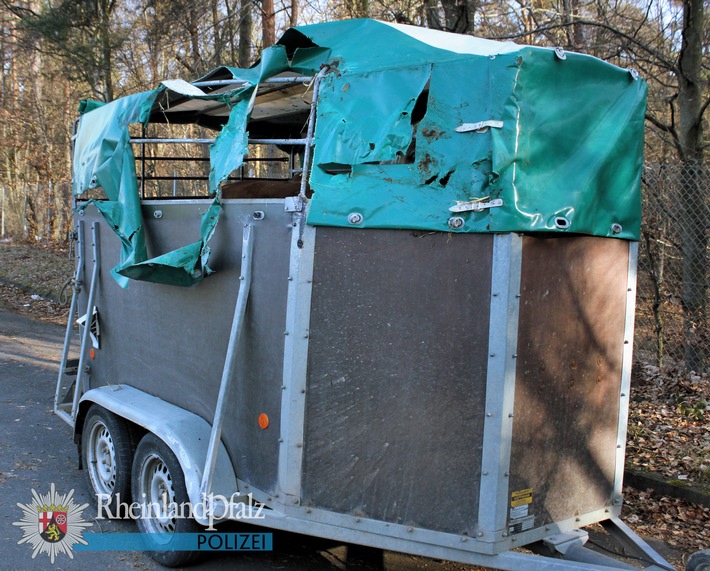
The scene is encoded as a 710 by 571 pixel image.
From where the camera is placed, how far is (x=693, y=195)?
6.71 meters

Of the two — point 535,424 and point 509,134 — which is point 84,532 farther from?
point 509,134

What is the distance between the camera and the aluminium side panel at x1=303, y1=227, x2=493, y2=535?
3.17 metres

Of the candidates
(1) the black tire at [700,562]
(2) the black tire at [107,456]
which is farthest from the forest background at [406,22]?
(2) the black tire at [107,456]

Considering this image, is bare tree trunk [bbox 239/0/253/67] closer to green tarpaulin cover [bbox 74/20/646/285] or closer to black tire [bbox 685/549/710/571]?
green tarpaulin cover [bbox 74/20/646/285]

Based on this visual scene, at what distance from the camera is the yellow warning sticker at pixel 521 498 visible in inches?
126

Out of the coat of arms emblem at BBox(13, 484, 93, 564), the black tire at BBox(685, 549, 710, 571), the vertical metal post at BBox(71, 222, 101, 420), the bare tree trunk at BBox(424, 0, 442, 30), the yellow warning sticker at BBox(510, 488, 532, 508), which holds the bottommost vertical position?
the coat of arms emblem at BBox(13, 484, 93, 564)

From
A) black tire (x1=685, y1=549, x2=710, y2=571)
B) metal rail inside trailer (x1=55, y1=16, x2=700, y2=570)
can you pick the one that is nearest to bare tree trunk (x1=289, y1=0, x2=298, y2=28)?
metal rail inside trailer (x1=55, y1=16, x2=700, y2=570)

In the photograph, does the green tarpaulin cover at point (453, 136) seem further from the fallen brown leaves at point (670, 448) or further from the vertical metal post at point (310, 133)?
the fallen brown leaves at point (670, 448)

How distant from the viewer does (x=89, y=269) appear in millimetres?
5438

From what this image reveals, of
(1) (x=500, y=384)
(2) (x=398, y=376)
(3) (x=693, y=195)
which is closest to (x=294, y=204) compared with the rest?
(2) (x=398, y=376)

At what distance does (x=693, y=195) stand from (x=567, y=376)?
4.20 m

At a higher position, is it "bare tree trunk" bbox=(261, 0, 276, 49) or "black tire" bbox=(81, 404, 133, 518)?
"bare tree trunk" bbox=(261, 0, 276, 49)

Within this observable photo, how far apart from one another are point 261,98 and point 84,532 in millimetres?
3206

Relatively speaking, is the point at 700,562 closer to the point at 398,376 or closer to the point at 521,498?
the point at 521,498
